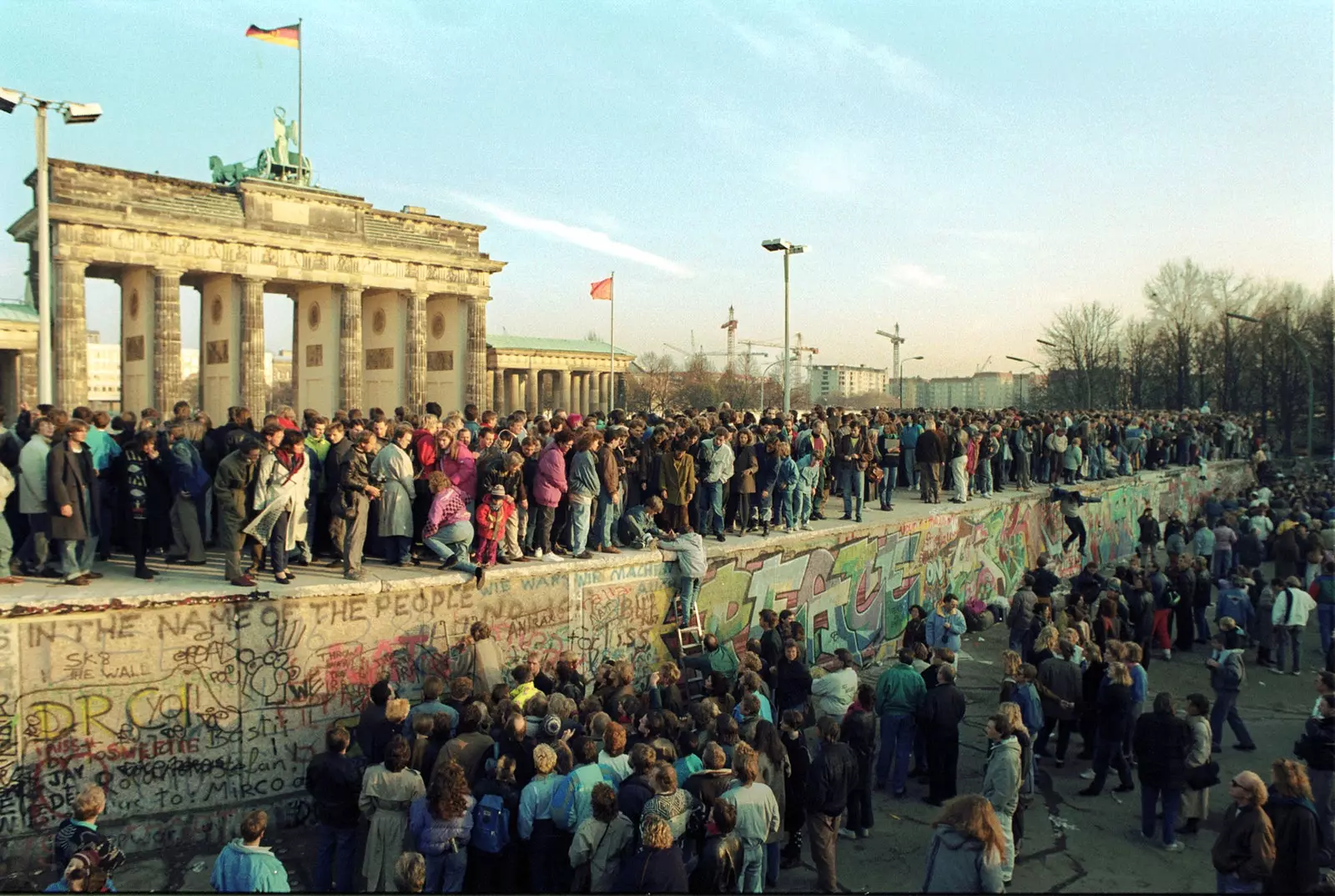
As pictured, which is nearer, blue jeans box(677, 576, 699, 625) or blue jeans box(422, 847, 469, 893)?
blue jeans box(422, 847, 469, 893)

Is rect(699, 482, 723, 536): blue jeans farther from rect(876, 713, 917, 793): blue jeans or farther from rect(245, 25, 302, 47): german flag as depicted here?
rect(245, 25, 302, 47): german flag

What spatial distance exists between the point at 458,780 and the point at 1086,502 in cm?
2201

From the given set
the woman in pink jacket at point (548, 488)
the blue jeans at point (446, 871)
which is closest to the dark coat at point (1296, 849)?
the blue jeans at point (446, 871)

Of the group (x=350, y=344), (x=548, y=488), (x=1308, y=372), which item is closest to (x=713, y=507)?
(x=548, y=488)

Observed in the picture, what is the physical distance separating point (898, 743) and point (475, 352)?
35.6 metres

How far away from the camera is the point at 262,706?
30.2ft

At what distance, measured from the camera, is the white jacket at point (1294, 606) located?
15.5 metres

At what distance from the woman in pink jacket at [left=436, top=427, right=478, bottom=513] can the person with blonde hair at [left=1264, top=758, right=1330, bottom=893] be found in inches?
349

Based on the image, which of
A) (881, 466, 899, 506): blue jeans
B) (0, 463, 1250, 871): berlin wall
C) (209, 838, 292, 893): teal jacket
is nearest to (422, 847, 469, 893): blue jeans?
(209, 838, 292, 893): teal jacket

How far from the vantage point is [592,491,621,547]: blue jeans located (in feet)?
41.8

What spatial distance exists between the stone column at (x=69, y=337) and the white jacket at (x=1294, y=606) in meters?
34.4

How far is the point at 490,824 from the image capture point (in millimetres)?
6918

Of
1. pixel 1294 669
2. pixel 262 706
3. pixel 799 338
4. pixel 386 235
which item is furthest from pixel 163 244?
pixel 799 338

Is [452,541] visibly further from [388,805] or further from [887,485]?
[887,485]
